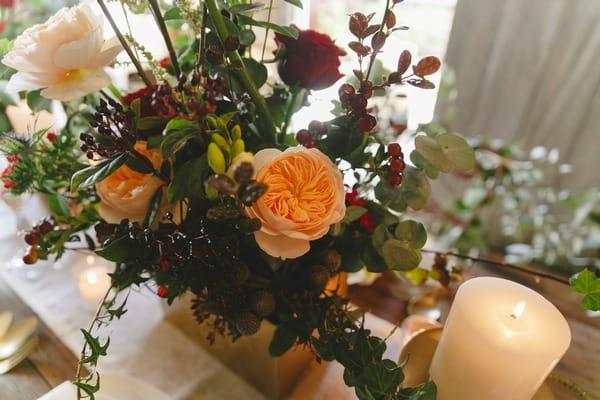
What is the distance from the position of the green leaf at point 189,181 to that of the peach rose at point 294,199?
6 centimetres

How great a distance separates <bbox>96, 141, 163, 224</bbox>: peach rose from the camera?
417 millimetres

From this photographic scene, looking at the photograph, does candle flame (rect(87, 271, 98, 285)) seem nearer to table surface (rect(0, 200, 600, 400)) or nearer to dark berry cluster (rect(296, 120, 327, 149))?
table surface (rect(0, 200, 600, 400))

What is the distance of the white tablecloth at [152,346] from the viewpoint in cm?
57

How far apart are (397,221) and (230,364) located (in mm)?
320

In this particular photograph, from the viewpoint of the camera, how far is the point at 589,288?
0.38 metres

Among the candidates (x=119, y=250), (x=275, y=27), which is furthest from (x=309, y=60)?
(x=119, y=250)

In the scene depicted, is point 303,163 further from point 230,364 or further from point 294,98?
point 230,364

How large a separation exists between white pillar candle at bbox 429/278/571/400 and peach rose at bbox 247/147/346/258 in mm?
192

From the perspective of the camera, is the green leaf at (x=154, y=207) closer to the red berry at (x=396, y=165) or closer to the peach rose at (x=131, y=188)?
the peach rose at (x=131, y=188)

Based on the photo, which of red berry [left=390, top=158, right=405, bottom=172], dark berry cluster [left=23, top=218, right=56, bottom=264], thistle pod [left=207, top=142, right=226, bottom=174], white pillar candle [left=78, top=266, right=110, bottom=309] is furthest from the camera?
white pillar candle [left=78, top=266, right=110, bottom=309]

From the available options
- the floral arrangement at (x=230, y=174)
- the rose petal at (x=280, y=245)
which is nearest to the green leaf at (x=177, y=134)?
the floral arrangement at (x=230, y=174)

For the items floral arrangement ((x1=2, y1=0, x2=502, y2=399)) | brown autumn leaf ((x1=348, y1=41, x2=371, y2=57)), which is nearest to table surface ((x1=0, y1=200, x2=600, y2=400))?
floral arrangement ((x1=2, y1=0, x2=502, y2=399))

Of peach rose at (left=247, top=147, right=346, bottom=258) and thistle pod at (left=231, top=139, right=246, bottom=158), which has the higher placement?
thistle pod at (left=231, top=139, right=246, bottom=158)

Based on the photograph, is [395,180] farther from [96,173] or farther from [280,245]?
[96,173]
